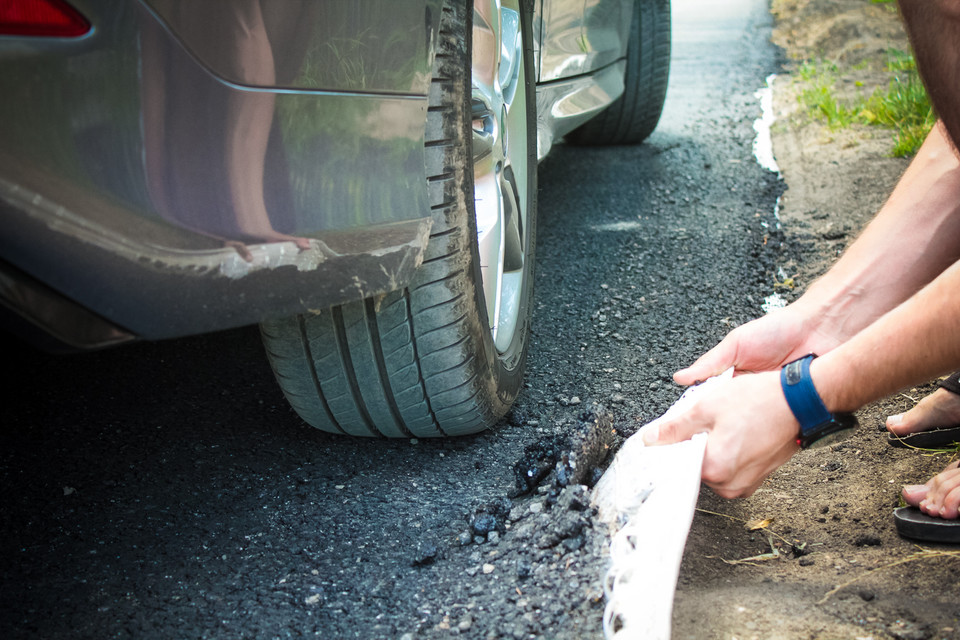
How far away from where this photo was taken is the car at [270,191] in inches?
33.8

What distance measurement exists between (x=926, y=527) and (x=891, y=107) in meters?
3.04

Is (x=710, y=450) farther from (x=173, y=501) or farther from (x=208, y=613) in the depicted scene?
(x=173, y=501)

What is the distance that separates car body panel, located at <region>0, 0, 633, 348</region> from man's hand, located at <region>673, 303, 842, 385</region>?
0.67 meters

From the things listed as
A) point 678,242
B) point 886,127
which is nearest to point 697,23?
point 886,127

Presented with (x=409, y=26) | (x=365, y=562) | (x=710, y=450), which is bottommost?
(x=365, y=562)

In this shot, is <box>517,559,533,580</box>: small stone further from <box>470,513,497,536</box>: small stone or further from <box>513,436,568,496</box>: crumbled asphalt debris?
<box>513,436,568,496</box>: crumbled asphalt debris

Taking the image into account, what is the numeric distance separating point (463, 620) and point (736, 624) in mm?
401

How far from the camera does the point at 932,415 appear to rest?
63.7 inches

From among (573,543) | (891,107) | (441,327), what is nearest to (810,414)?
(573,543)

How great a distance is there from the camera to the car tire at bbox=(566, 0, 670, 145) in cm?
358

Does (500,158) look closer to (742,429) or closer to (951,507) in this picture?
(742,429)

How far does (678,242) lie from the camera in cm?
277

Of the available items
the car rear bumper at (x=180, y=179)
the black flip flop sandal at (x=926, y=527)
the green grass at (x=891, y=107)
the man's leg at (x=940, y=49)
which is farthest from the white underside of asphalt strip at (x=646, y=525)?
the green grass at (x=891, y=107)

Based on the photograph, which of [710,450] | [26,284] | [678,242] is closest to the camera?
[26,284]
